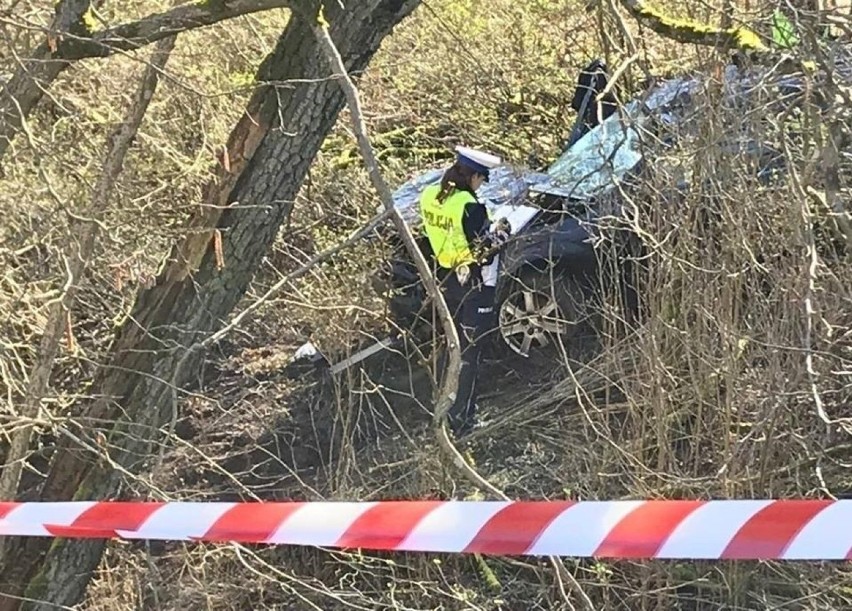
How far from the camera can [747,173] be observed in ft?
15.2

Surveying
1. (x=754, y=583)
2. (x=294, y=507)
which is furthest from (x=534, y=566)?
(x=294, y=507)

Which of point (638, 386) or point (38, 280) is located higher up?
point (38, 280)

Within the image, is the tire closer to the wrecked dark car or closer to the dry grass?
the wrecked dark car

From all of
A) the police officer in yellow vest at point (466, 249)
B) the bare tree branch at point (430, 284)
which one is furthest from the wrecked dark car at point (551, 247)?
the bare tree branch at point (430, 284)

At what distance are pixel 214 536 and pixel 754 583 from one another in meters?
2.75

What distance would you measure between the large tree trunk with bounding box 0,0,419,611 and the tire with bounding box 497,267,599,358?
8.43 feet

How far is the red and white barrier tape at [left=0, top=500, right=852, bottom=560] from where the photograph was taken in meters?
2.38

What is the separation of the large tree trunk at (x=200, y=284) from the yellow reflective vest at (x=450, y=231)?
2059mm

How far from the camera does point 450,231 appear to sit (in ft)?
20.7

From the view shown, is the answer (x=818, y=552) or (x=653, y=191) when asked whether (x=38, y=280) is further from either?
(x=818, y=552)

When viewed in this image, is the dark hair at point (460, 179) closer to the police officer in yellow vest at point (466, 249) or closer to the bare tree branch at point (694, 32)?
the police officer in yellow vest at point (466, 249)

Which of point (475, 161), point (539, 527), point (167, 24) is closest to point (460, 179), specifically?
point (475, 161)

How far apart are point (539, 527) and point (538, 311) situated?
4.35 metres

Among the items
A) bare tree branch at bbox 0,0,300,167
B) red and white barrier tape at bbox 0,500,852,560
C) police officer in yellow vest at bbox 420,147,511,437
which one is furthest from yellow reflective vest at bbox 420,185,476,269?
red and white barrier tape at bbox 0,500,852,560
